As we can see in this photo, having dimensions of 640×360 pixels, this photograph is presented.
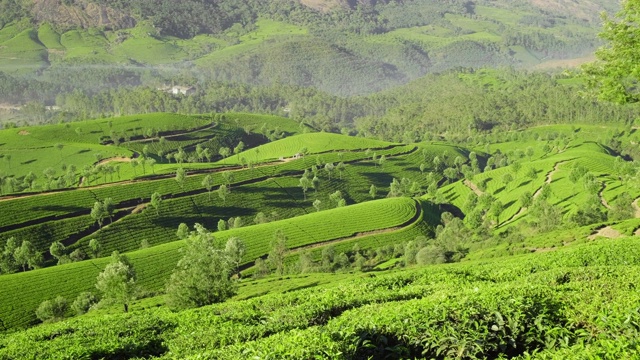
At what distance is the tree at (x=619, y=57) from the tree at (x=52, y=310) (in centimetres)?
8457

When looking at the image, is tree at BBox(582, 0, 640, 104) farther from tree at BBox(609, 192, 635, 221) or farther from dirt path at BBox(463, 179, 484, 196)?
dirt path at BBox(463, 179, 484, 196)

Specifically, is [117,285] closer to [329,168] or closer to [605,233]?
[605,233]

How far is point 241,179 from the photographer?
551ft

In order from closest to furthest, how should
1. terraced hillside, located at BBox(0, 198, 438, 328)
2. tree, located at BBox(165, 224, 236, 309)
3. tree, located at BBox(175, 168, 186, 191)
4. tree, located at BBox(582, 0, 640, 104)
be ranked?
tree, located at BBox(582, 0, 640, 104) → tree, located at BBox(165, 224, 236, 309) → terraced hillside, located at BBox(0, 198, 438, 328) → tree, located at BBox(175, 168, 186, 191)

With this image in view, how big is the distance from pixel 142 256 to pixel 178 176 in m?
51.1

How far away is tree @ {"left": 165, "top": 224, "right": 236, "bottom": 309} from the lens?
154 feet

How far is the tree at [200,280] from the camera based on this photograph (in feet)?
154

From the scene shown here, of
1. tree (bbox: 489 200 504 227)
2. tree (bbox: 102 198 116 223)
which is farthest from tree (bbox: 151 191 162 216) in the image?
tree (bbox: 489 200 504 227)

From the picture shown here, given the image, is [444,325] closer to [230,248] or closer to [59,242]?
[230,248]

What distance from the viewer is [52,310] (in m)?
76.9

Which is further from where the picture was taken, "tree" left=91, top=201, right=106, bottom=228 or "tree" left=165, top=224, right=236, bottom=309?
"tree" left=91, top=201, right=106, bottom=228

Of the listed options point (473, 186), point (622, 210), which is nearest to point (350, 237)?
point (622, 210)

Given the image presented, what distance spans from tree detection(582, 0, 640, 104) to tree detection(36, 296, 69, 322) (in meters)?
84.6

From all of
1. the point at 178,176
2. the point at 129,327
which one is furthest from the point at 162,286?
the point at 129,327
